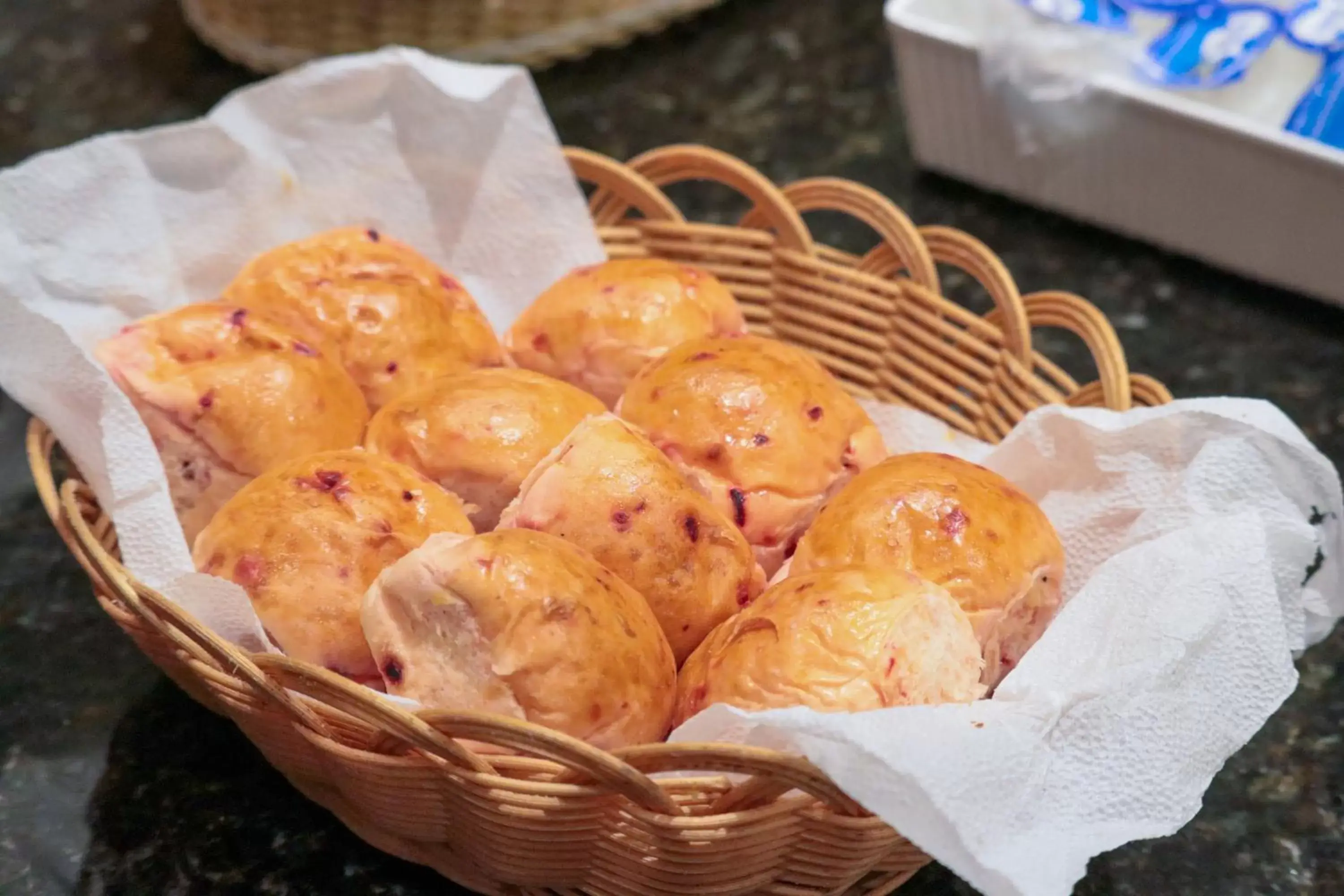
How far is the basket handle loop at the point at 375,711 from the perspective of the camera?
0.58 m

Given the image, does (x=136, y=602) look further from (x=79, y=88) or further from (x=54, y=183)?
(x=79, y=88)

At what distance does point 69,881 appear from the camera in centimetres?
74

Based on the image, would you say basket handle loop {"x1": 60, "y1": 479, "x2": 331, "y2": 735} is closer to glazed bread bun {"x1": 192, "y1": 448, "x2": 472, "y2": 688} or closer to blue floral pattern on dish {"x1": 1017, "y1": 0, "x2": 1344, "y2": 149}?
glazed bread bun {"x1": 192, "y1": 448, "x2": 472, "y2": 688}

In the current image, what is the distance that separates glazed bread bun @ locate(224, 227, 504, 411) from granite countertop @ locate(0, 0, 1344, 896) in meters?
0.23

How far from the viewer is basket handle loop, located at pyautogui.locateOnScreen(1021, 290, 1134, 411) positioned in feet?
2.73

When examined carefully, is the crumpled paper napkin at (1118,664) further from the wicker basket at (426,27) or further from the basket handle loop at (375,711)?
the wicker basket at (426,27)

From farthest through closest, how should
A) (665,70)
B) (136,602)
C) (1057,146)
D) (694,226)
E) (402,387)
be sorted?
1. (665,70)
2. (1057,146)
3. (694,226)
4. (402,387)
5. (136,602)

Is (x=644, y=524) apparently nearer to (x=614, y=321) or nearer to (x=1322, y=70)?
(x=614, y=321)

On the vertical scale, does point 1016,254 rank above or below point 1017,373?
below

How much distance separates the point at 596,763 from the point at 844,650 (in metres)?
0.14

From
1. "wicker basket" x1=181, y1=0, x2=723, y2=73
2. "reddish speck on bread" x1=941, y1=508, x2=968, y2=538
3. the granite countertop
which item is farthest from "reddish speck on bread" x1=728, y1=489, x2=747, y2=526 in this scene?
"wicker basket" x1=181, y1=0, x2=723, y2=73

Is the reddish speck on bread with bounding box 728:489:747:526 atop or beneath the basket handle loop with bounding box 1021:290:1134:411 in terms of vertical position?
beneath

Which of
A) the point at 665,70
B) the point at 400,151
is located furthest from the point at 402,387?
the point at 665,70

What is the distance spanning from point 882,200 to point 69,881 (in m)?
0.64
